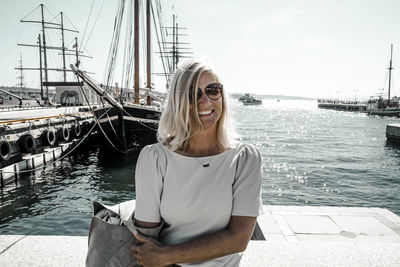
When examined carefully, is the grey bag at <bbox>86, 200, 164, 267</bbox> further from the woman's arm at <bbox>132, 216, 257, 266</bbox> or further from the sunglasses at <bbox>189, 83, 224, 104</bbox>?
the sunglasses at <bbox>189, 83, 224, 104</bbox>

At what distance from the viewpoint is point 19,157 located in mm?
12016

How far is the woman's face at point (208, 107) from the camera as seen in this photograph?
4.32 feet

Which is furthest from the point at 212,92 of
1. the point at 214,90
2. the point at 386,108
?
the point at 386,108

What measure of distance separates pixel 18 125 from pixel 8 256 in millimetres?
12598

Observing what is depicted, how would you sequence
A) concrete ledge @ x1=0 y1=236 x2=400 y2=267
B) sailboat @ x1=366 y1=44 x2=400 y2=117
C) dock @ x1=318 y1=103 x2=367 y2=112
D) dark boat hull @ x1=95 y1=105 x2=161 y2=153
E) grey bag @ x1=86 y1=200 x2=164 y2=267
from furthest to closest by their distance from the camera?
1. dock @ x1=318 y1=103 x2=367 y2=112
2. sailboat @ x1=366 y1=44 x2=400 y2=117
3. dark boat hull @ x1=95 y1=105 x2=161 y2=153
4. concrete ledge @ x1=0 y1=236 x2=400 y2=267
5. grey bag @ x1=86 y1=200 x2=164 y2=267

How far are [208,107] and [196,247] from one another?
63cm

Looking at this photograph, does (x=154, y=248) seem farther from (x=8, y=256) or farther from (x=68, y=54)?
(x=68, y=54)

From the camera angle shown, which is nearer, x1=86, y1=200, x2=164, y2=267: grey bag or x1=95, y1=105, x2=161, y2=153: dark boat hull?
x1=86, y1=200, x2=164, y2=267: grey bag

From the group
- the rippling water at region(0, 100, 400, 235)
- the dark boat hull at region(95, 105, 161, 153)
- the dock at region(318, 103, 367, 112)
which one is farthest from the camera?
the dock at region(318, 103, 367, 112)

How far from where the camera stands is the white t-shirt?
1219 mm

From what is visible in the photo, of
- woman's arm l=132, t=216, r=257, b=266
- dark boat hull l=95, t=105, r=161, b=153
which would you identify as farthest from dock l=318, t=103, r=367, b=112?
woman's arm l=132, t=216, r=257, b=266

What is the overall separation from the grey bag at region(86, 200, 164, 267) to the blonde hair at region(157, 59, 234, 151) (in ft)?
1.32

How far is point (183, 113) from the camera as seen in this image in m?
1.32

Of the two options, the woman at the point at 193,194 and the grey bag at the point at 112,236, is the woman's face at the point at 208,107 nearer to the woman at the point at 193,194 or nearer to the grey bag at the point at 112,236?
the woman at the point at 193,194
